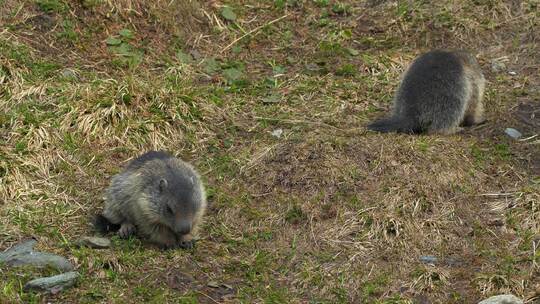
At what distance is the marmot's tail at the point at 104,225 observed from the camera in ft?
25.9

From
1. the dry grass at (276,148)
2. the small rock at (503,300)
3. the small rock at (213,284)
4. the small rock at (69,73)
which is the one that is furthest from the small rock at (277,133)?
the small rock at (503,300)

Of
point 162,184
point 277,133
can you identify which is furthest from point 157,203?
point 277,133

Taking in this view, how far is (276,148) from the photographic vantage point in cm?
875

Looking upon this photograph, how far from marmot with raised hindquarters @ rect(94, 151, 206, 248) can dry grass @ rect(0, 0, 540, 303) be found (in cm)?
18

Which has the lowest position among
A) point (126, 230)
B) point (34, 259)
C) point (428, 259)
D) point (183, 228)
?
point (428, 259)

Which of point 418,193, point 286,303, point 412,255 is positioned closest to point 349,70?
point 418,193

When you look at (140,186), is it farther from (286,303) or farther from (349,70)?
(349,70)

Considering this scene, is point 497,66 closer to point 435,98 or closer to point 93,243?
point 435,98

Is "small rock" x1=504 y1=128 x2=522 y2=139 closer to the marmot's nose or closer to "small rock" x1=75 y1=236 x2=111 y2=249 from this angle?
the marmot's nose

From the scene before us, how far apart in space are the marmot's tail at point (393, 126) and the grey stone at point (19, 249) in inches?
143

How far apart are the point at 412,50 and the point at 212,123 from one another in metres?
3.00

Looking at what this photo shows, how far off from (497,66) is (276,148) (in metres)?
3.44

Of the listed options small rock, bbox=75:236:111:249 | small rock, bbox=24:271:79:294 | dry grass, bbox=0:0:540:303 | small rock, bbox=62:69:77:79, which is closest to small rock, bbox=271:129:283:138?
dry grass, bbox=0:0:540:303

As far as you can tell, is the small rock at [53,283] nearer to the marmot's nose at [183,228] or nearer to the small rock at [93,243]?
the small rock at [93,243]
